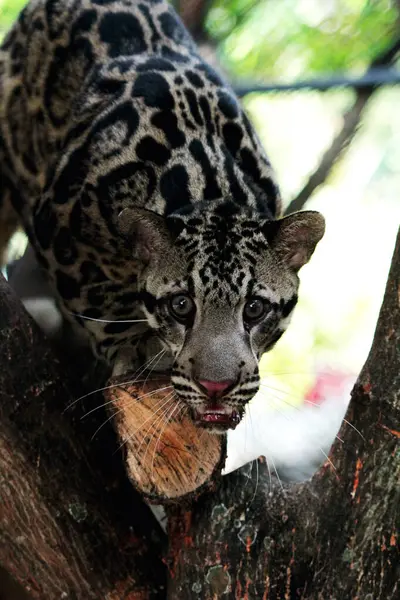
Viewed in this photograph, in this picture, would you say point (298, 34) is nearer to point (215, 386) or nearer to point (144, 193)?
point (144, 193)

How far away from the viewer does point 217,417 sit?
8.00 ft

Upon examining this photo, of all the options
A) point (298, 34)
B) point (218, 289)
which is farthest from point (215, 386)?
point (298, 34)

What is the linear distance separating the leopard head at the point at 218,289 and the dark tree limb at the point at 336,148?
1.50 meters

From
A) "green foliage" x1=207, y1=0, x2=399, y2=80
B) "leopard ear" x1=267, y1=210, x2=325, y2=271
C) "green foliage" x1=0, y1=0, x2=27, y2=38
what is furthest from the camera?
"green foliage" x1=0, y1=0, x2=27, y2=38

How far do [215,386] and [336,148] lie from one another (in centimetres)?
219

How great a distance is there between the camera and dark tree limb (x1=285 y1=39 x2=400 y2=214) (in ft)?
13.7

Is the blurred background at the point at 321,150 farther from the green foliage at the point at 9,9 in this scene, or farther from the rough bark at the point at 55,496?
the rough bark at the point at 55,496

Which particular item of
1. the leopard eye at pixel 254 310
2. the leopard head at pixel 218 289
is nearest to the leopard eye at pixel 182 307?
the leopard head at pixel 218 289

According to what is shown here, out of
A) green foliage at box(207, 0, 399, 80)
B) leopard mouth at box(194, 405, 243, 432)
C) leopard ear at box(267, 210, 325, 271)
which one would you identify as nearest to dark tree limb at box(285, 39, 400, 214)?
green foliage at box(207, 0, 399, 80)

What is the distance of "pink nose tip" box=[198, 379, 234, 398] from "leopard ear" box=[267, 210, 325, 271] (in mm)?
585

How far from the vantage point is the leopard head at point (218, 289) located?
7.91 ft

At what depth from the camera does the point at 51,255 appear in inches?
129

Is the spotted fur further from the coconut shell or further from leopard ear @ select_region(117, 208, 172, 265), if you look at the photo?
the coconut shell

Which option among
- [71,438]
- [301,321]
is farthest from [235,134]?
[301,321]
